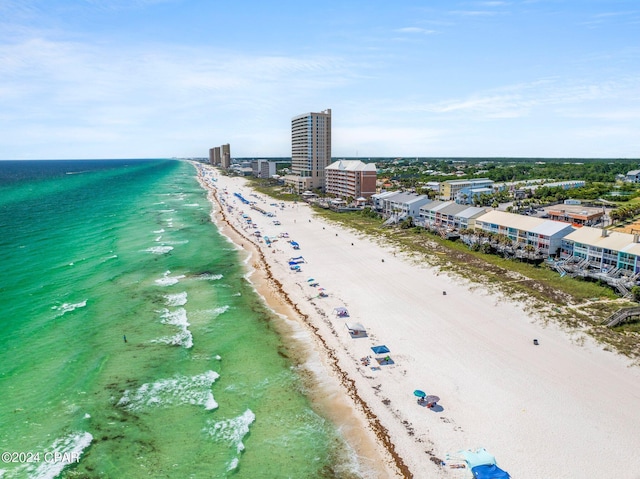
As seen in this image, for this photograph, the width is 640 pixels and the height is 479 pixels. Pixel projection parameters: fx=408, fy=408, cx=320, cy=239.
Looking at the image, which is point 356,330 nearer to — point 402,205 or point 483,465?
point 483,465

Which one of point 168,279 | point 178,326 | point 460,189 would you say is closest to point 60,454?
point 178,326

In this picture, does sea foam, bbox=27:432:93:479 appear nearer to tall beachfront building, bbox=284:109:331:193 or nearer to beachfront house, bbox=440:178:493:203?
beachfront house, bbox=440:178:493:203

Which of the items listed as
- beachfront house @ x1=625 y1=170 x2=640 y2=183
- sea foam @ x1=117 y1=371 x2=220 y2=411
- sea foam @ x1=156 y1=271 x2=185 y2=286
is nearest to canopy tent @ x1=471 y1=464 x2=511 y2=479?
sea foam @ x1=117 y1=371 x2=220 y2=411

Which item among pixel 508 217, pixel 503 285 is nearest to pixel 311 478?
pixel 503 285

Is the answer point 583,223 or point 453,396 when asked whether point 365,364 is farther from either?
point 583,223

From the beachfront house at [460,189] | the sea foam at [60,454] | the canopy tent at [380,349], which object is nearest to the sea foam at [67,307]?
the sea foam at [60,454]
